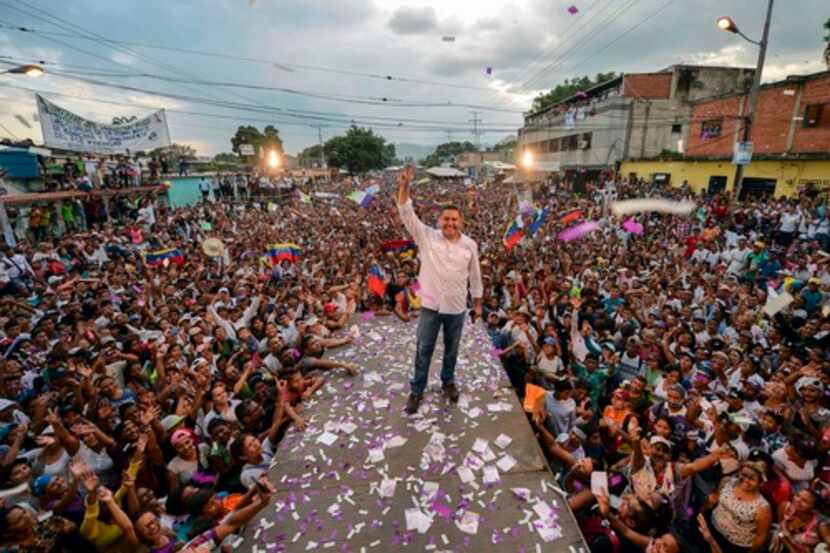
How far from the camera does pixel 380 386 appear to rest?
4.89 m

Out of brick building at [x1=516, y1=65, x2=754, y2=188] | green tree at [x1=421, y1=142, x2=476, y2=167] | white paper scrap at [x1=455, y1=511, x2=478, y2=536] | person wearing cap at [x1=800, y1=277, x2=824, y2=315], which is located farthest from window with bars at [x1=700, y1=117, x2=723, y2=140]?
green tree at [x1=421, y1=142, x2=476, y2=167]

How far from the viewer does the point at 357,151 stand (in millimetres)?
66312

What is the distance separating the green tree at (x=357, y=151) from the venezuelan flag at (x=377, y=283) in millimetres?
59393

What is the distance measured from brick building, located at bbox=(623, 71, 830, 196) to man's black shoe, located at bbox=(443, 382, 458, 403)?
17.6m

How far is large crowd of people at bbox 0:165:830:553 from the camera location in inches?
144

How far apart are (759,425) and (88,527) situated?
7.05 meters

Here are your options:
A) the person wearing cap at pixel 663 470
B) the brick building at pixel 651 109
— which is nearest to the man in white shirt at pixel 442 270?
the person wearing cap at pixel 663 470

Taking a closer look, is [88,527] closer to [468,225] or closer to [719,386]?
[719,386]

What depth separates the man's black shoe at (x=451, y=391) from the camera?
4.37 m

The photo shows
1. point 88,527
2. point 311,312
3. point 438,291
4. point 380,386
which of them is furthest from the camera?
point 311,312

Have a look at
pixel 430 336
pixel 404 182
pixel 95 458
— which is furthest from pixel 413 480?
pixel 95 458

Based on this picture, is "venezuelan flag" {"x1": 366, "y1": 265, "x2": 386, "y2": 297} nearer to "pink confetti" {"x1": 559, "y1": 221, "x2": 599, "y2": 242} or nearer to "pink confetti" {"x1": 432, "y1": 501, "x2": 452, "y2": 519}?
"pink confetti" {"x1": 432, "y1": 501, "x2": 452, "y2": 519}

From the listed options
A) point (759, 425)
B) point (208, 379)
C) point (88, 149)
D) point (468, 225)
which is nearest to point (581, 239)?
point (468, 225)

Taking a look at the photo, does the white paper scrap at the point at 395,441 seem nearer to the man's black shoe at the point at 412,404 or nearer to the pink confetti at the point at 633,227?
the man's black shoe at the point at 412,404
